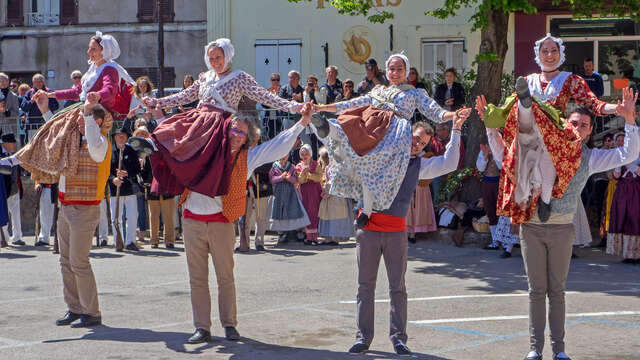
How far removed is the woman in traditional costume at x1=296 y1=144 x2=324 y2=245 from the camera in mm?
15836

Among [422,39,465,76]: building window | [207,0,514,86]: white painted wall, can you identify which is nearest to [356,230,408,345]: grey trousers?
[207,0,514,86]: white painted wall

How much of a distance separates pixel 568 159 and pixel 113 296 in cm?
559

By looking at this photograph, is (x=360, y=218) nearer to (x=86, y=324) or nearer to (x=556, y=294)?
(x=556, y=294)

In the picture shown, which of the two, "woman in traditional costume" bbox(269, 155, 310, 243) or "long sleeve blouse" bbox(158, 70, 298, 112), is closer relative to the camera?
"long sleeve blouse" bbox(158, 70, 298, 112)

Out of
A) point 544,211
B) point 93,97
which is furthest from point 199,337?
point 544,211

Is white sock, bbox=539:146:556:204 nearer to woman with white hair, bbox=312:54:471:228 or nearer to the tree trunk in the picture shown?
woman with white hair, bbox=312:54:471:228

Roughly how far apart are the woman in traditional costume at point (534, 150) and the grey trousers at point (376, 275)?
3.01ft

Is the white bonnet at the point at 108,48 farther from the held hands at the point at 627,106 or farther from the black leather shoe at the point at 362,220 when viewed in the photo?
the held hands at the point at 627,106

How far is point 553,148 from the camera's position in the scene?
21.5 ft

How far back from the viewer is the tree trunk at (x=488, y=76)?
54.2ft

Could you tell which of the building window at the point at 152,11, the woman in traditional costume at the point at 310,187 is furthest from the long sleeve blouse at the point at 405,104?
the building window at the point at 152,11

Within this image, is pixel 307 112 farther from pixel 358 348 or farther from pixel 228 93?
pixel 358 348

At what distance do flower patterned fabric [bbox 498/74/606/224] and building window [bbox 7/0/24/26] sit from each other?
26479 mm

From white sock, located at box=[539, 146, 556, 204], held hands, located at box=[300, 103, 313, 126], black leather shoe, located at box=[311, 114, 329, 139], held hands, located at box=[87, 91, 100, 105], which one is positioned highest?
held hands, located at box=[87, 91, 100, 105]
